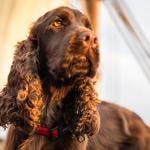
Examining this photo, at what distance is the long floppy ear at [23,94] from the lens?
5500 millimetres

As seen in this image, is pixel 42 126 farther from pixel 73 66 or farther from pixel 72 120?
pixel 73 66

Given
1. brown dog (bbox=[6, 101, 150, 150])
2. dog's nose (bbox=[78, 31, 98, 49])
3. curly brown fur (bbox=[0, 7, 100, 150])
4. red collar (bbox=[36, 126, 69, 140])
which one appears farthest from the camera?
brown dog (bbox=[6, 101, 150, 150])

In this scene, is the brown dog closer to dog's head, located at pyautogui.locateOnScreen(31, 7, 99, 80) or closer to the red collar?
the red collar

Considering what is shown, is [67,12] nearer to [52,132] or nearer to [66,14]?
[66,14]

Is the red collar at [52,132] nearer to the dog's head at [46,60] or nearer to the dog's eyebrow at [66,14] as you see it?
the dog's head at [46,60]

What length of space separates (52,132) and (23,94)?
38cm

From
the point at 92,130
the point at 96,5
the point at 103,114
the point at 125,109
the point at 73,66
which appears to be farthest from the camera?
the point at 96,5

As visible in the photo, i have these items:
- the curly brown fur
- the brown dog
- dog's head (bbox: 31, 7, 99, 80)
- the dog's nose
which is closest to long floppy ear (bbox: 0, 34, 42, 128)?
the curly brown fur

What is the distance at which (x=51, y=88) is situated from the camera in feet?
18.6

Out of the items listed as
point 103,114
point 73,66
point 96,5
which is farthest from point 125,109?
point 96,5

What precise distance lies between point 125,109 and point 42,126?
6.66 feet

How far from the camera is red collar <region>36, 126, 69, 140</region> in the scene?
553 centimetres

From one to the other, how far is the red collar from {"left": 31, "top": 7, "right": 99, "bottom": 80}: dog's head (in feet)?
1.35

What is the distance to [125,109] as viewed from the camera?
7.46 metres
